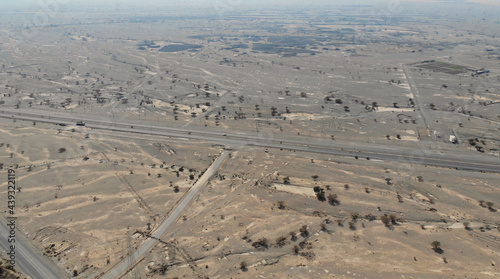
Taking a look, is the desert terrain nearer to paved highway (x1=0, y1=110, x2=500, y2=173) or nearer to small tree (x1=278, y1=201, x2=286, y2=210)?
paved highway (x1=0, y1=110, x2=500, y2=173)

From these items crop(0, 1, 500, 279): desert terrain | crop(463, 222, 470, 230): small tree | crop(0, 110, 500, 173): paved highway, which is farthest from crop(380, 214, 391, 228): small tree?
crop(0, 110, 500, 173): paved highway

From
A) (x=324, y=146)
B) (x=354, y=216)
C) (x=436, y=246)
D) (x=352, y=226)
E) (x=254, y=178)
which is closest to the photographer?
(x=436, y=246)

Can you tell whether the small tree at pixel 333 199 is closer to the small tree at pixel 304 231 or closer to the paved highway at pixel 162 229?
the small tree at pixel 304 231

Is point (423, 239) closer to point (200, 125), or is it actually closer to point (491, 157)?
point (491, 157)

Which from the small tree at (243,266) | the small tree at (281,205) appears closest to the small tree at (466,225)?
the small tree at (281,205)

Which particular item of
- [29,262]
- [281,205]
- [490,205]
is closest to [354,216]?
[281,205]

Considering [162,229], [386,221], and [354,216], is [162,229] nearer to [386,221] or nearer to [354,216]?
[354,216]

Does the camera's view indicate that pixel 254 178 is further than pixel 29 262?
Yes
